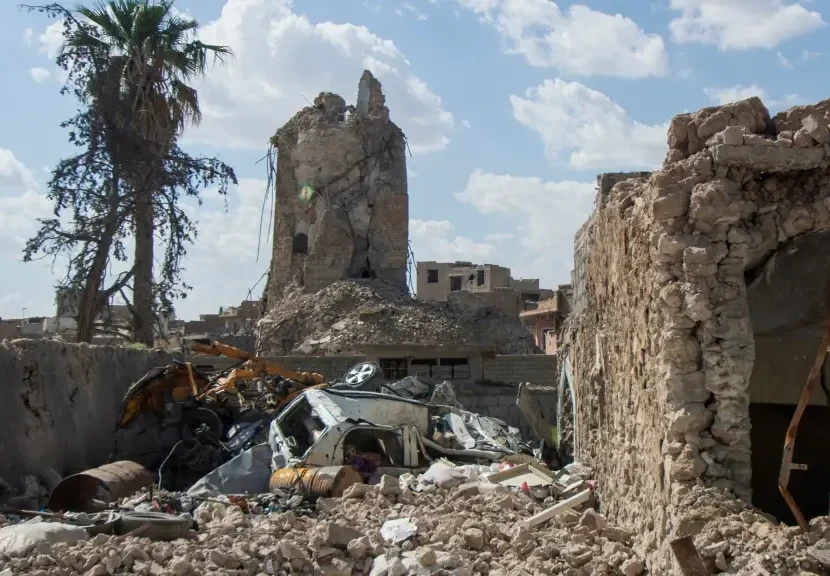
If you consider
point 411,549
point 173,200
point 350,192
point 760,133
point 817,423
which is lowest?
point 411,549

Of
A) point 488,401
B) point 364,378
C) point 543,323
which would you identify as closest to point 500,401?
point 488,401

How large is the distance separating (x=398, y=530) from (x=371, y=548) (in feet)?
1.52

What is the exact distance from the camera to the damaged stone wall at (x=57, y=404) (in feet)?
34.2

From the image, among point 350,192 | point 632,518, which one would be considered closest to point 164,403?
point 632,518

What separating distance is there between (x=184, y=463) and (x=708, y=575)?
7.69m

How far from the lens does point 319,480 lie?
899 cm

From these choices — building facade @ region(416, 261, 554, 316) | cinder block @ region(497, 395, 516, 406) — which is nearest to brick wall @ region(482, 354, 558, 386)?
cinder block @ region(497, 395, 516, 406)

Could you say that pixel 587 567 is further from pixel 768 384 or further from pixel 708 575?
pixel 768 384

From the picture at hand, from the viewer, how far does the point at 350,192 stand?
Result: 31.2 m

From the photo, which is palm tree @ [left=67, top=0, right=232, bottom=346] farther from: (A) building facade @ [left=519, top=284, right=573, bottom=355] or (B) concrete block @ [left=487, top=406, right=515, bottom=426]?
(A) building facade @ [left=519, top=284, right=573, bottom=355]

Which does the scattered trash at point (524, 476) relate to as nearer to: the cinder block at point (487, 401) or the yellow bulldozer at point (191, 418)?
the yellow bulldozer at point (191, 418)

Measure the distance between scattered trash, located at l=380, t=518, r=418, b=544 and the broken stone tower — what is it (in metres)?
23.1

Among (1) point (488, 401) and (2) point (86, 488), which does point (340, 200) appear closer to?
(1) point (488, 401)

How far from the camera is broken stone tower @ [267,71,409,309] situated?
30938mm
